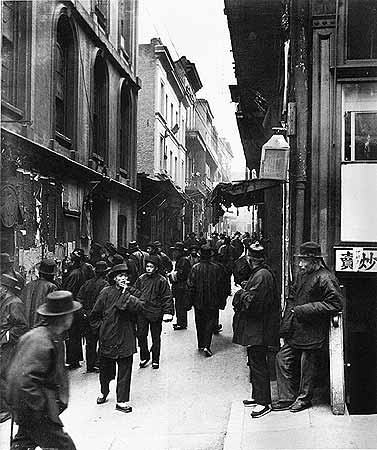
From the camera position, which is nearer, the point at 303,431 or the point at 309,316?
the point at 303,431

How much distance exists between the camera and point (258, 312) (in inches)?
262

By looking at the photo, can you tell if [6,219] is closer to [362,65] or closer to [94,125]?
[94,125]

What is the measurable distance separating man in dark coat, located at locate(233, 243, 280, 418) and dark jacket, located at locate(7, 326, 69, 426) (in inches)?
114

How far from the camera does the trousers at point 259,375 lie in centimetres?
635

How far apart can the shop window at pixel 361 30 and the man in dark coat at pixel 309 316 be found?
2.63m

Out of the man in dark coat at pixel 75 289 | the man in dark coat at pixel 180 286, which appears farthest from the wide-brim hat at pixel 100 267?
the man in dark coat at pixel 180 286

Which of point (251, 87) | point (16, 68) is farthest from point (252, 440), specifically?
point (251, 87)

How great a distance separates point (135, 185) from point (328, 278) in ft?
18.6

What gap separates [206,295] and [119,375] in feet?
10.1

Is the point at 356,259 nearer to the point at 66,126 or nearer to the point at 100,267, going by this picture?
the point at 100,267

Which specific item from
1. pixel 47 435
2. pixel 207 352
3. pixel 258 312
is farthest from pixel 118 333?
pixel 207 352

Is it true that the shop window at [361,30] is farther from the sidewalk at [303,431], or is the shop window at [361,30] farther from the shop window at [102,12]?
the shop window at [102,12]

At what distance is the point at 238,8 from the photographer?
930cm

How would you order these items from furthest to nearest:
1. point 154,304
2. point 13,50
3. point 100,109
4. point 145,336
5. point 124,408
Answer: point 100,109
point 145,336
point 154,304
point 13,50
point 124,408
